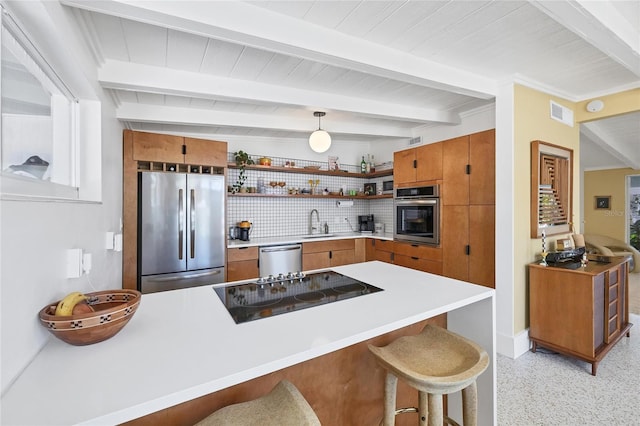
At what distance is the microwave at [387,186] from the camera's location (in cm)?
468

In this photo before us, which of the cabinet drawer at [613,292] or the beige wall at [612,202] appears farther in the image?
the beige wall at [612,202]

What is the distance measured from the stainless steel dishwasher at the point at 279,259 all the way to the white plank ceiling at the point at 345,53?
5.26 feet

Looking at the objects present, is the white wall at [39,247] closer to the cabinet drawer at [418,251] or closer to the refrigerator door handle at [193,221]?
the refrigerator door handle at [193,221]

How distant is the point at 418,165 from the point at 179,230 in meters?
2.95

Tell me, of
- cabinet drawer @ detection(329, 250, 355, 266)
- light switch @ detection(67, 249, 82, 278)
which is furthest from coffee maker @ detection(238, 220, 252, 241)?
light switch @ detection(67, 249, 82, 278)

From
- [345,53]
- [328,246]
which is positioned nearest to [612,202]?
[328,246]

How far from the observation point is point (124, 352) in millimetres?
909

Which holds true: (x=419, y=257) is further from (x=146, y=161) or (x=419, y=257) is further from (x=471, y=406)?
(x=146, y=161)

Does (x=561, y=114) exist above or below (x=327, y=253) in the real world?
above

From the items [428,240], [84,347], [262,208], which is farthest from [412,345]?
[262,208]

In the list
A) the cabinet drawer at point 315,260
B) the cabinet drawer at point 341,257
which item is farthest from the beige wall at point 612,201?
the cabinet drawer at point 315,260

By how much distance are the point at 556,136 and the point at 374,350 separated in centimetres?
314

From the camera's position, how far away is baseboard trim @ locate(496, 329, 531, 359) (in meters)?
2.56

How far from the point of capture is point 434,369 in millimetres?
1206
